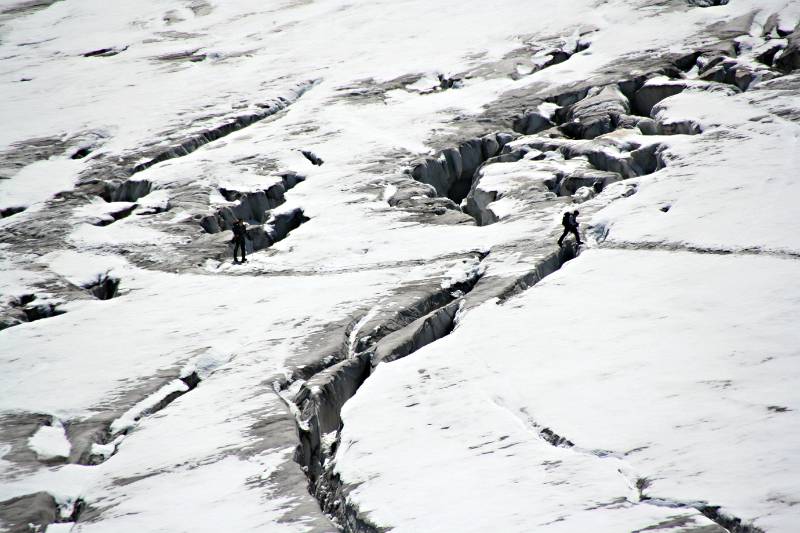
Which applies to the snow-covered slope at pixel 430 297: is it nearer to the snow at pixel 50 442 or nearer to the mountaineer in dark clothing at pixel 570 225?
the snow at pixel 50 442

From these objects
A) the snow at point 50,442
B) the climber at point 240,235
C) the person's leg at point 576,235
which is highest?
the person's leg at point 576,235

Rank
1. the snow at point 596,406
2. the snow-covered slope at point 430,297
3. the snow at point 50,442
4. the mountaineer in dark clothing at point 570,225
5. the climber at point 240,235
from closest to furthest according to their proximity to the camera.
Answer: the snow at point 596,406 → the snow-covered slope at point 430,297 → the snow at point 50,442 → the mountaineer in dark clothing at point 570,225 → the climber at point 240,235

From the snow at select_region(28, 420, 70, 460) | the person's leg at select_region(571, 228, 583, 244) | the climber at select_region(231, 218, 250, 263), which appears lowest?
the climber at select_region(231, 218, 250, 263)

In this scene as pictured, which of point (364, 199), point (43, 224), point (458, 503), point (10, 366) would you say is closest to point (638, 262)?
point (458, 503)

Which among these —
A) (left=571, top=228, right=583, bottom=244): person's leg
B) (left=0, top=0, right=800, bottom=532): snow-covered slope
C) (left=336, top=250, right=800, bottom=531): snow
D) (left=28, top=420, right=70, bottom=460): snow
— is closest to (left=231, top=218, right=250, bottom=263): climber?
(left=0, top=0, right=800, bottom=532): snow-covered slope

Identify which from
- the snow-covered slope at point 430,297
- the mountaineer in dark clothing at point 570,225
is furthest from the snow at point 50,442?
the mountaineer in dark clothing at point 570,225

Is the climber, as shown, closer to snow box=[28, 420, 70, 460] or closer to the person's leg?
snow box=[28, 420, 70, 460]

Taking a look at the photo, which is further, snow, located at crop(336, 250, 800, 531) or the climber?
the climber

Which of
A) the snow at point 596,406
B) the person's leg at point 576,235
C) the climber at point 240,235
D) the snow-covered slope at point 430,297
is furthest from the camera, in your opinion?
the climber at point 240,235

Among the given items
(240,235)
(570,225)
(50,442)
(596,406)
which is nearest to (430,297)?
(570,225)
